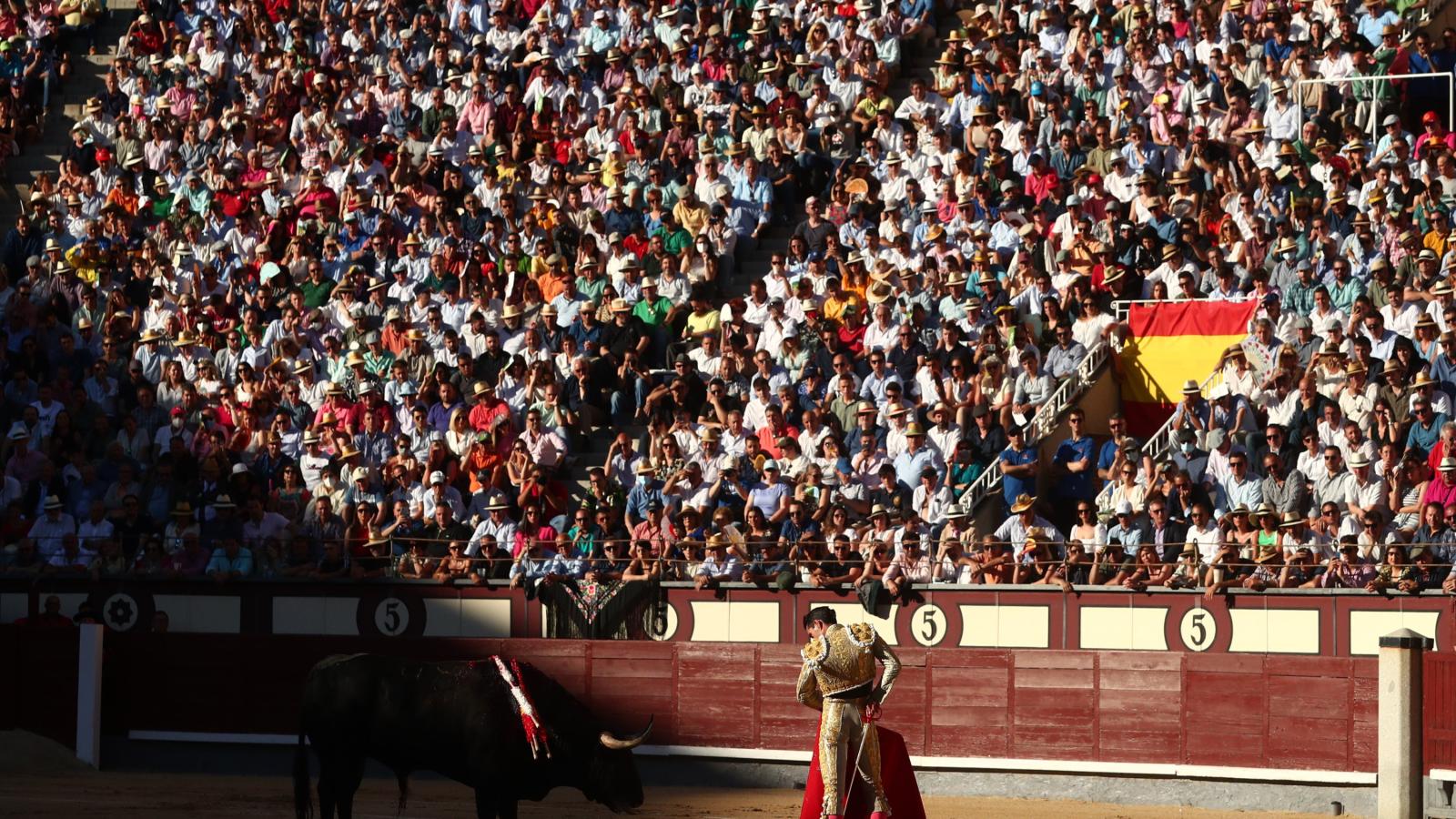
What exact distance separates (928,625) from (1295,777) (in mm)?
2562

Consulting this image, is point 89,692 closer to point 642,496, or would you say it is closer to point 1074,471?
point 642,496

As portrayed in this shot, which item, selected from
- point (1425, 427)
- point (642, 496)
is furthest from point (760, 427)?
point (1425, 427)

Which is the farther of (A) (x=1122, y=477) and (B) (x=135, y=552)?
(B) (x=135, y=552)

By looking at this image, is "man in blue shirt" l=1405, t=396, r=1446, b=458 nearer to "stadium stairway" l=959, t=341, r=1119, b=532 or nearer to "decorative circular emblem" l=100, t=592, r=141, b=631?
"stadium stairway" l=959, t=341, r=1119, b=532

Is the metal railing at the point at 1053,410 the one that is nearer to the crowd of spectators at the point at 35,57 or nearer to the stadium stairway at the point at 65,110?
the stadium stairway at the point at 65,110

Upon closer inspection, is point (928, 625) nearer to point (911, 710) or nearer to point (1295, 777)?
point (911, 710)

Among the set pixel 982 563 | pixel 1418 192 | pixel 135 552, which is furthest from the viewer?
pixel 135 552

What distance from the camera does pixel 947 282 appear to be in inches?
691

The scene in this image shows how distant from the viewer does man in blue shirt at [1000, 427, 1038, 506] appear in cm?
1590

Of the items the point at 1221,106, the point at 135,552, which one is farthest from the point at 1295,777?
the point at 135,552

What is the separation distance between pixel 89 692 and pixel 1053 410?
6.98 meters

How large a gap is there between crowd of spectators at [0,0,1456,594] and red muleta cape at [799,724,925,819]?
372 cm

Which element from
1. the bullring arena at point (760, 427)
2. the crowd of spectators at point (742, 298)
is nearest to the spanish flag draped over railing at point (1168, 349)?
the bullring arena at point (760, 427)

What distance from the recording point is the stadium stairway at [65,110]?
944 inches
